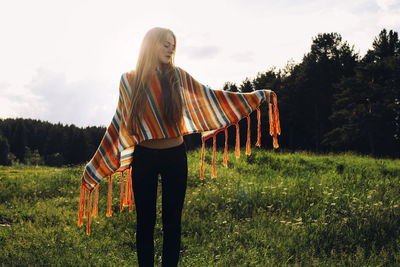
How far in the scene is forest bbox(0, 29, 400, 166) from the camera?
2931 cm

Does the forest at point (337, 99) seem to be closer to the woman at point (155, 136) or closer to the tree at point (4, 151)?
the woman at point (155, 136)

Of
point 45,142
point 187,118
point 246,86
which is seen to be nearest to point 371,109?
point 246,86

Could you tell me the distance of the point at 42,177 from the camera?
10.4 metres

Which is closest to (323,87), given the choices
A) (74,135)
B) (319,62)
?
(319,62)

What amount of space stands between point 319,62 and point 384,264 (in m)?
35.4

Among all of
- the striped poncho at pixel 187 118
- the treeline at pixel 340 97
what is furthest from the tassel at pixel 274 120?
the treeline at pixel 340 97

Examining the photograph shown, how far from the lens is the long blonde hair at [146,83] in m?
2.99

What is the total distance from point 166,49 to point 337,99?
115 feet

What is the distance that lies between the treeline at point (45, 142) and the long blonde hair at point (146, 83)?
7993cm

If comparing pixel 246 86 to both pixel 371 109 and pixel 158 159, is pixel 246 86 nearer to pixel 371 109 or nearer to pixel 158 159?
pixel 371 109

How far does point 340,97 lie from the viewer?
33156 millimetres

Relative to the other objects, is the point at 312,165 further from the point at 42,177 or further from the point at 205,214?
the point at 42,177

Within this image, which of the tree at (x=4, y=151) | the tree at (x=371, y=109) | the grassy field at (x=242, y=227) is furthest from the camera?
the tree at (x=4, y=151)

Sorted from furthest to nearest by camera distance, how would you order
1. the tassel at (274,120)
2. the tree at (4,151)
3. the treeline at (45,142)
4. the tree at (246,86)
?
Answer: the treeline at (45,142) → the tree at (4,151) → the tree at (246,86) → the tassel at (274,120)
